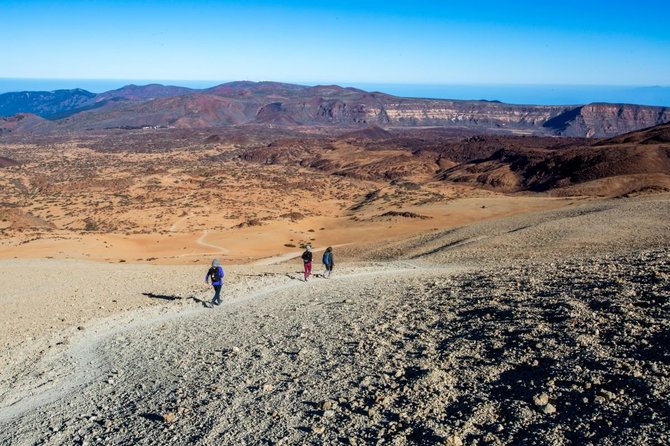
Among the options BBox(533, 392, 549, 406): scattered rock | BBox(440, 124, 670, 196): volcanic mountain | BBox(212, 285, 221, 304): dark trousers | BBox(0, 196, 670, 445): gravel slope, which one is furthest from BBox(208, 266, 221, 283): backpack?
BBox(440, 124, 670, 196): volcanic mountain

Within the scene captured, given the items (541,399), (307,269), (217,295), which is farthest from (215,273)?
(541,399)

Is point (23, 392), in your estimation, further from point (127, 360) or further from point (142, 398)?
point (142, 398)

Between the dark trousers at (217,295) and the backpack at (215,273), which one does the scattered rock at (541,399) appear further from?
the dark trousers at (217,295)

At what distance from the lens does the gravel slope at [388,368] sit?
24.0ft

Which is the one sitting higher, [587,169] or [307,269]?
[307,269]

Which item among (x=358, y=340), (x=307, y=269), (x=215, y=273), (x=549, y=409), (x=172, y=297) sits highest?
(x=549, y=409)

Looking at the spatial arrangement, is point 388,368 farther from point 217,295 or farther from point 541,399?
point 217,295

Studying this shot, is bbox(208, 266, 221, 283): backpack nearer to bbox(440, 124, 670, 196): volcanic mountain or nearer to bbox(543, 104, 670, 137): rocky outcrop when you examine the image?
bbox(440, 124, 670, 196): volcanic mountain

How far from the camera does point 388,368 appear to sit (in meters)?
9.40

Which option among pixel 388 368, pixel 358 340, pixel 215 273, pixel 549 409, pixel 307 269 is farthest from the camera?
pixel 307 269

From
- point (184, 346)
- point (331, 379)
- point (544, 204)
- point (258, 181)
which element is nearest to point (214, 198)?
point (258, 181)

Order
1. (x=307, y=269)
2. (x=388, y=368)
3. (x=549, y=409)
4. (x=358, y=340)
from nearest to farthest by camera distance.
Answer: (x=549, y=409) → (x=388, y=368) → (x=358, y=340) → (x=307, y=269)

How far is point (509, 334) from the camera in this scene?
33.4 ft

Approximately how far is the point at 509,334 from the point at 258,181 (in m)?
73.1
